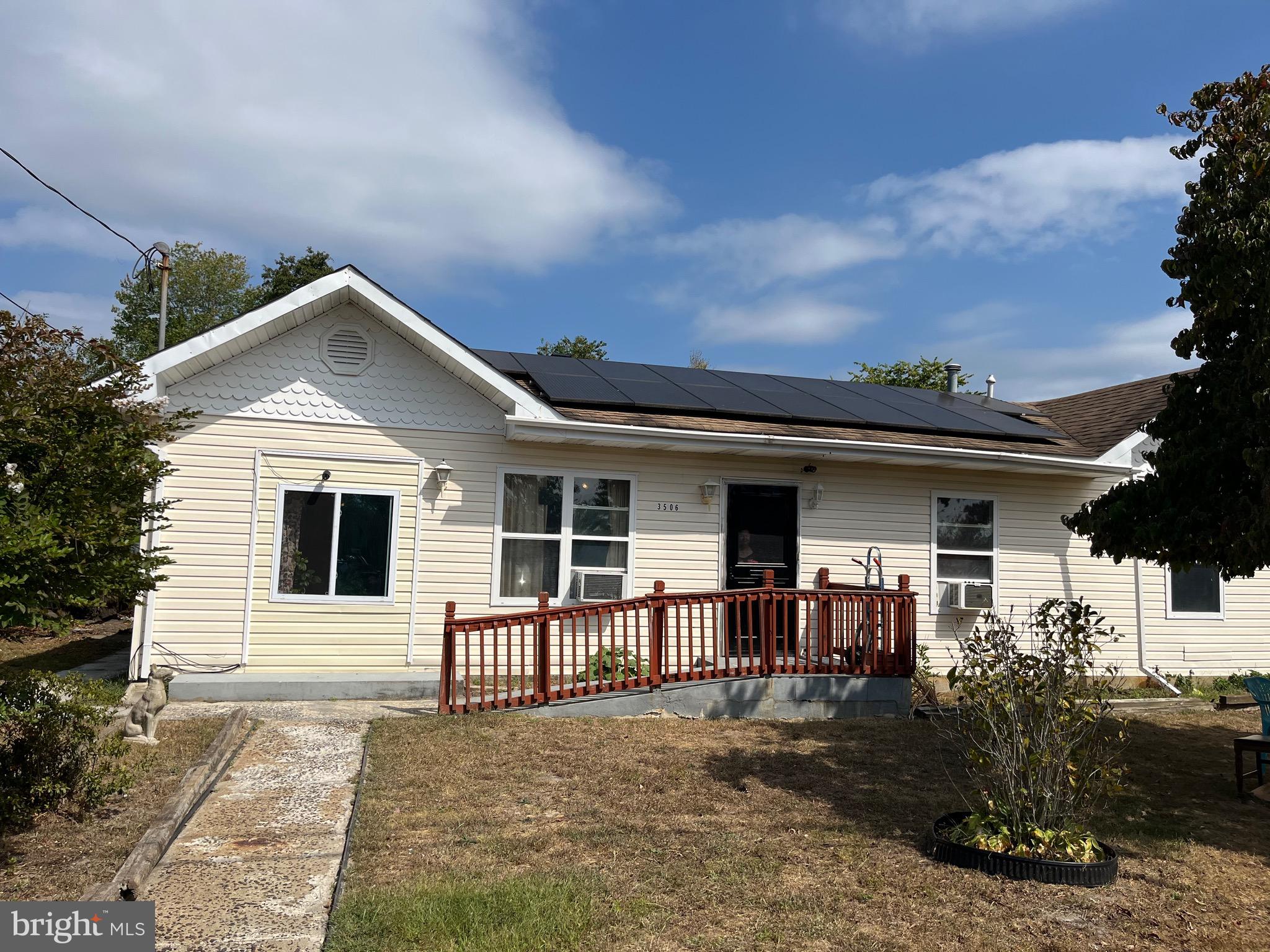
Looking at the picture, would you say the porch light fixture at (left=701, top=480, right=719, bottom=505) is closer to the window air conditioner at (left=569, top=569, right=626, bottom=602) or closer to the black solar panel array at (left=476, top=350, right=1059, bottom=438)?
the black solar panel array at (left=476, top=350, right=1059, bottom=438)

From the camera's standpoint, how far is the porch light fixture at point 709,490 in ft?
36.7

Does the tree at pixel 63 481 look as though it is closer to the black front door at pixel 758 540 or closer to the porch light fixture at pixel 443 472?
the porch light fixture at pixel 443 472

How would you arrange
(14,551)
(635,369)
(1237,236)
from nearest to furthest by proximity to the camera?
(14,551) < (1237,236) < (635,369)

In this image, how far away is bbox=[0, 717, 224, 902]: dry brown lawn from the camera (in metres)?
4.44

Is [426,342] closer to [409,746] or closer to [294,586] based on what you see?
[294,586]

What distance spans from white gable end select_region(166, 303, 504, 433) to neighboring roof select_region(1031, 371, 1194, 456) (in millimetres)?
8613

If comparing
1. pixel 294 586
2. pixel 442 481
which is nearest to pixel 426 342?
pixel 442 481

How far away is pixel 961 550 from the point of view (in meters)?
12.2

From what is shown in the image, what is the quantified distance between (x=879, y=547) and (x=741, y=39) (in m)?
6.74

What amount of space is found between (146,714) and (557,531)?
190 inches

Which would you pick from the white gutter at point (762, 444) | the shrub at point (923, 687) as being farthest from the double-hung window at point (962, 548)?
the shrub at point (923, 687)

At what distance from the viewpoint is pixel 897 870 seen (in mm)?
4930

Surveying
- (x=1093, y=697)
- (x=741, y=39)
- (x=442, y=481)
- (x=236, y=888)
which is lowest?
(x=236, y=888)

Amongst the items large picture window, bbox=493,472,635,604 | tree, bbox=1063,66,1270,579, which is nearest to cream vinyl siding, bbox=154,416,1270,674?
large picture window, bbox=493,472,635,604
